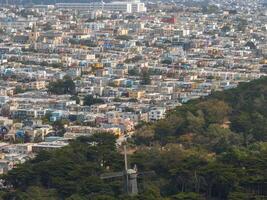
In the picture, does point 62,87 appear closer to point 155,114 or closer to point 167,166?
point 155,114

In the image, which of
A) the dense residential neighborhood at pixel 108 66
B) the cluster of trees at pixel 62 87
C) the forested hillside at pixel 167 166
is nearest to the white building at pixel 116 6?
the dense residential neighborhood at pixel 108 66

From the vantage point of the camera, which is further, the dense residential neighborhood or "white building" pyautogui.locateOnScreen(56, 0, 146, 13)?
"white building" pyautogui.locateOnScreen(56, 0, 146, 13)

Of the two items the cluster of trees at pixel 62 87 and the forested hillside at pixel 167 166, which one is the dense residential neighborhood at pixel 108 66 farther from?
the forested hillside at pixel 167 166

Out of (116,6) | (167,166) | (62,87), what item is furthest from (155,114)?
(116,6)

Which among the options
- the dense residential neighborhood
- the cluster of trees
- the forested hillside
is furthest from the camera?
the cluster of trees

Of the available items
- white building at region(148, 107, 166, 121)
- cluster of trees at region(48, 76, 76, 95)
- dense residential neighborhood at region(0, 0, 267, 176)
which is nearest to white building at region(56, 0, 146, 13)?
dense residential neighborhood at region(0, 0, 267, 176)

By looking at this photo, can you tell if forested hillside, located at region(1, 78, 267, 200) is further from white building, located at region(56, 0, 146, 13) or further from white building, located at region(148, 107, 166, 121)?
white building, located at region(56, 0, 146, 13)
